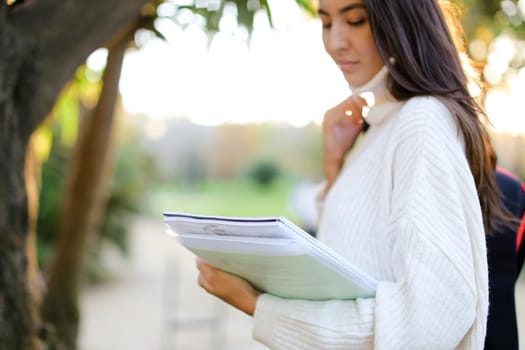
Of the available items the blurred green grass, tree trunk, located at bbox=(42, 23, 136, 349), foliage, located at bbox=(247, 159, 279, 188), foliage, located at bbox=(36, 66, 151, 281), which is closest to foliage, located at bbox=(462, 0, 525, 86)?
tree trunk, located at bbox=(42, 23, 136, 349)

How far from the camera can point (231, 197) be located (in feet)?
93.8

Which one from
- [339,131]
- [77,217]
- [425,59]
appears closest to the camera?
[425,59]

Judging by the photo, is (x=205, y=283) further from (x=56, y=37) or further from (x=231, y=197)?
(x=231, y=197)

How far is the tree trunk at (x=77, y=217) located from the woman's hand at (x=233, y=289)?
2.47 metres

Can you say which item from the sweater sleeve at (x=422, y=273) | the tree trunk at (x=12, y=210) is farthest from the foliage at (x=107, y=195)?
the sweater sleeve at (x=422, y=273)

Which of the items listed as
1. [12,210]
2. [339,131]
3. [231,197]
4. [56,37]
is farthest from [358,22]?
[231,197]

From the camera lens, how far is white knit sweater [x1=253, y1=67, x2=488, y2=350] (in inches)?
43.8

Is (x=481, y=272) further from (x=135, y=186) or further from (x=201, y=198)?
(x=201, y=198)

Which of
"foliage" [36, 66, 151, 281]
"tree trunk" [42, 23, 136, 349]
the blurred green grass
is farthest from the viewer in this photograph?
the blurred green grass

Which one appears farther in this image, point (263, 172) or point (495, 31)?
point (263, 172)

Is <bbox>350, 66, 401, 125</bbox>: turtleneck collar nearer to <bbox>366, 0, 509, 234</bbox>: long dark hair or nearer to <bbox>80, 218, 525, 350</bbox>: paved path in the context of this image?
<bbox>366, 0, 509, 234</bbox>: long dark hair

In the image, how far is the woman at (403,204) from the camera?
3.67 ft

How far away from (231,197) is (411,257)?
2752cm

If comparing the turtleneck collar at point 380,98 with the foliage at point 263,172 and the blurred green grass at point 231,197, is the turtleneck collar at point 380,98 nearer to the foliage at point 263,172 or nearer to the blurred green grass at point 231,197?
the blurred green grass at point 231,197
